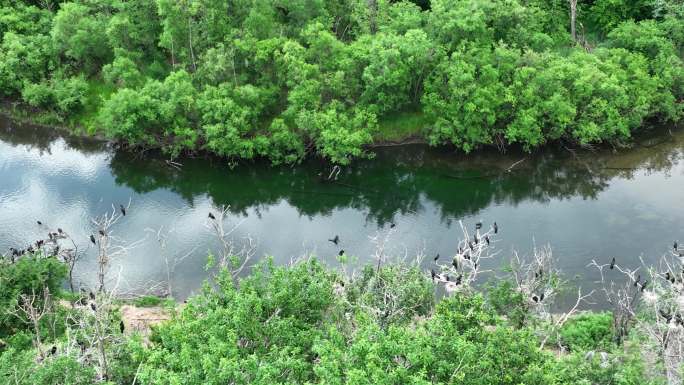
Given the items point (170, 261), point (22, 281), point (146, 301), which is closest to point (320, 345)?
point (22, 281)

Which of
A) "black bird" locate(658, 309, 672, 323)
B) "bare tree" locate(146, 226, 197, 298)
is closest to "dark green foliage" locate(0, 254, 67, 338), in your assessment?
"bare tree" locate(146, 226, 197, 298)

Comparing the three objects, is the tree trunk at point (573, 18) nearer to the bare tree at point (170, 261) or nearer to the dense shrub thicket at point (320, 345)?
the dense shrub thicket at point (320, 345)

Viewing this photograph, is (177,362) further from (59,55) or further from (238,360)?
(59,55)

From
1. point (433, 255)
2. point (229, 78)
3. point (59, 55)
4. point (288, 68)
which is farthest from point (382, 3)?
point (59, 55)

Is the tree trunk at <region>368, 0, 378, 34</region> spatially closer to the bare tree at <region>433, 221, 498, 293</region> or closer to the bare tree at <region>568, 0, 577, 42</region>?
the bare tree at <region>568, 0, 577, 42</region>

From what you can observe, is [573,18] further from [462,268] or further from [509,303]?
[462,268]

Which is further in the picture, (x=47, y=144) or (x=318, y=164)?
(x=47, y=144)
